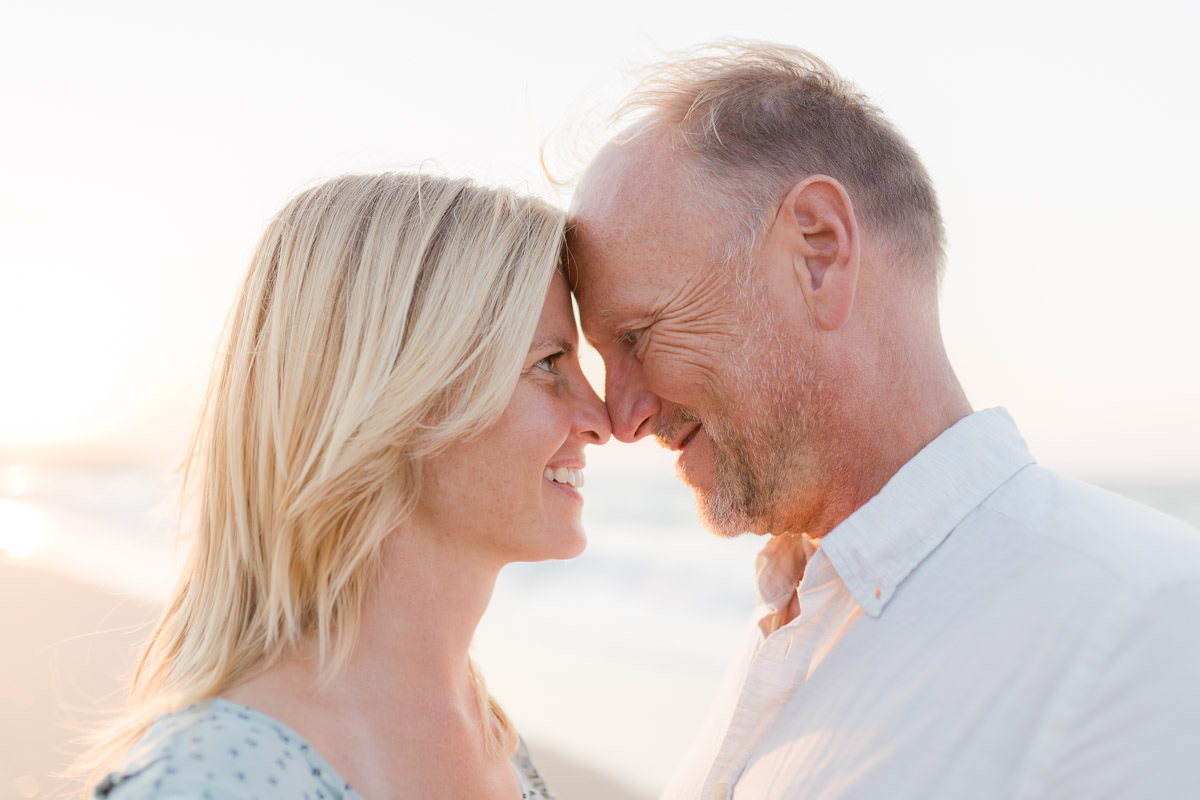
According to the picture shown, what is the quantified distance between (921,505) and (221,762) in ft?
5.22

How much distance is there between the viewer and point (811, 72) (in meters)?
2.64

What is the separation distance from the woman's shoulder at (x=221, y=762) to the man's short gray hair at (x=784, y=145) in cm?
161

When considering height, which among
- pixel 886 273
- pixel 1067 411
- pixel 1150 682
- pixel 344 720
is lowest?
pixel 1067 411

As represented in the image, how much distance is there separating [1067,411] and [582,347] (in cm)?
2337

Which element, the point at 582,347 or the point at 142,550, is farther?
the point at 142,550

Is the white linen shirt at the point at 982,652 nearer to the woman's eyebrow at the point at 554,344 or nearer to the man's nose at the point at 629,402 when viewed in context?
the man's nose at the point at 629,402

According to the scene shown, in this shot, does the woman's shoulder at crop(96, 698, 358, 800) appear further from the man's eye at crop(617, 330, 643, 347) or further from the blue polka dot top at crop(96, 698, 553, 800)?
the man's eye at crop(617, 330, 643, 347)

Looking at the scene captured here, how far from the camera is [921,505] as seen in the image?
81.7 inches

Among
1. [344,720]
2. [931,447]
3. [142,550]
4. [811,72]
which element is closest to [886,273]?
[931,447]

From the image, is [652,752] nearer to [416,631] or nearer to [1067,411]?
[416,631]

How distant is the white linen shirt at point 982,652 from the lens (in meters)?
1.61

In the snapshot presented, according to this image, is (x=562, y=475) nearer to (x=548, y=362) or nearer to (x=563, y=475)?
(x=563, y=475)

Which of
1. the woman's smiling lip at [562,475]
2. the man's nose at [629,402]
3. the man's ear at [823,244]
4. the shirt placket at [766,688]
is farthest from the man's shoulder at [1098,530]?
the woman's smiling lip at [562,475]

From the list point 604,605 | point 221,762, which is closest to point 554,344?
point 221,762
